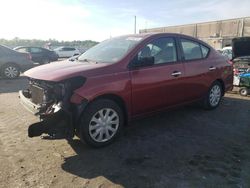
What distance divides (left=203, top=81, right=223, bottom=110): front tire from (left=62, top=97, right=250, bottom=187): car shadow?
20.5 inches

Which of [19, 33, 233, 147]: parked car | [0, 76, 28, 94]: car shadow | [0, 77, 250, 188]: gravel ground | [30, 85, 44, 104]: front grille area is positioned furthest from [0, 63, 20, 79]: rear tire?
[30, 85, 44, 104]: front grille area

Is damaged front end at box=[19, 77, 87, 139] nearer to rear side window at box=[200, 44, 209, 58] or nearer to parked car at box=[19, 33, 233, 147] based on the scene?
parked car at box=[19, 33, 233, 147]

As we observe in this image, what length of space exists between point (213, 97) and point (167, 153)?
2914 millimetres

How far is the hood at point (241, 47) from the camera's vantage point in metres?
8.90

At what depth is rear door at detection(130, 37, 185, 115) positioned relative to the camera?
469 cm

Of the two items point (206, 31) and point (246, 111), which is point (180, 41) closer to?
point (246, 111)

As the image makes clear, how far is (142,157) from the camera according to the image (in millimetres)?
4082

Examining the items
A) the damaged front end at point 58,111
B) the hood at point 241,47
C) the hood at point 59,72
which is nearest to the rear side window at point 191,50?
the hood at point 59,72

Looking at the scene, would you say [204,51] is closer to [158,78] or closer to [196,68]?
[196,68]

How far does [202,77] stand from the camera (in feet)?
19.7

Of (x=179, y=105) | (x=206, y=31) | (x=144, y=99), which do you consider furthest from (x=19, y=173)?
(x=206, y=31)

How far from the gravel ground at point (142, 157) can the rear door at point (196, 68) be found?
678 millimetres

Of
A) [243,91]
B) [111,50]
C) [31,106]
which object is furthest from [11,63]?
[243,91]

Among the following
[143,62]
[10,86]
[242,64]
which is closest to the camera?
[143,62]
